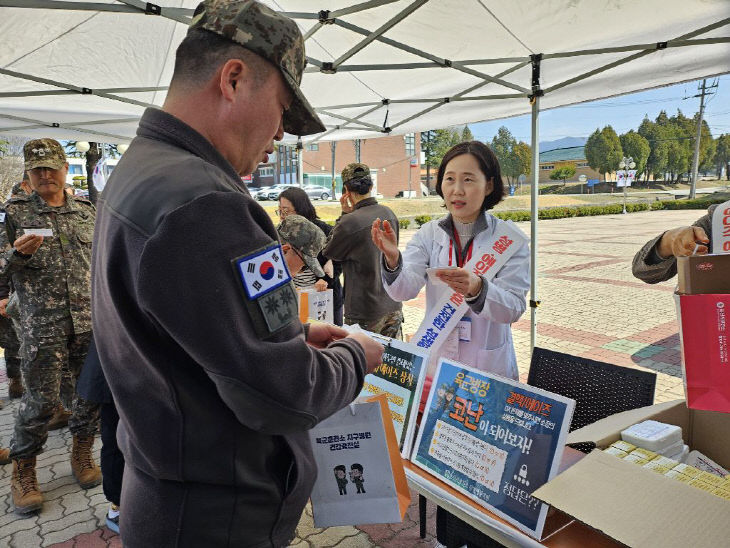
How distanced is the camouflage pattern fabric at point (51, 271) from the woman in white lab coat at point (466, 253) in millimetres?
1945

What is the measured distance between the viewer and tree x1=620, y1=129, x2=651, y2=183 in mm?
64188

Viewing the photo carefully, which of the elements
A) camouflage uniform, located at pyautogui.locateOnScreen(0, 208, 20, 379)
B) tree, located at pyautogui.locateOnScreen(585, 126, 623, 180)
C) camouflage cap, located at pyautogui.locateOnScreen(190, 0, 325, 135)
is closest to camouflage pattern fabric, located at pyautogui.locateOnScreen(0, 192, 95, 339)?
camouflage uniform, located at pyautogui.locateOnScreen(0, 208, 20, 379)

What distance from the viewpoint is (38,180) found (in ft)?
10.1

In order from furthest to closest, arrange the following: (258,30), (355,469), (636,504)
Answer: (355,469), (636,504), (258,30)

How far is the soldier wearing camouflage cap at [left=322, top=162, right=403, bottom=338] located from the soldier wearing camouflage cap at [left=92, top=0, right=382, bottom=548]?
265cm

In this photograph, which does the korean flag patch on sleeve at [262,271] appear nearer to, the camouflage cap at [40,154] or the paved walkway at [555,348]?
the paved walkway at [555,348]

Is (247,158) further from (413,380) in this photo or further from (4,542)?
(4,542)

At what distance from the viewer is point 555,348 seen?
239 inches

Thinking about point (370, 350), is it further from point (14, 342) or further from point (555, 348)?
point (555, 348)

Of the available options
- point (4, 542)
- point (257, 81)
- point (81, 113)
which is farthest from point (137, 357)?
point (81, 113)

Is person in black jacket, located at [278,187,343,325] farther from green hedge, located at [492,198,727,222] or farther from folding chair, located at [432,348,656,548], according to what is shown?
green hedge, located at [492,198,727,222]

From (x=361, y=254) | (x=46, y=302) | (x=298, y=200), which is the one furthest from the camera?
(x=298, y=200)

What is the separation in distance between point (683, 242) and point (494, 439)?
0.87 m

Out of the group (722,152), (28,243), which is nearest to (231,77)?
(28,243)
